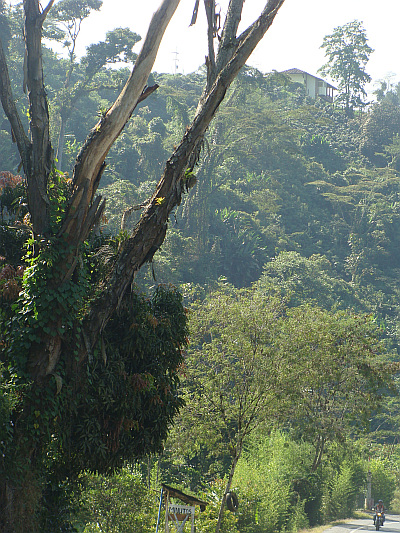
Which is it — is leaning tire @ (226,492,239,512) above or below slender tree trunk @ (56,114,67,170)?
below

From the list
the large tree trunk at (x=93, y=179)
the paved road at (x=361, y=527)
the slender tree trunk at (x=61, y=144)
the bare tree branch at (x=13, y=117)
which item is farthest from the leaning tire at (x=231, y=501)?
the slender tree trunk at (x=61, y=144)

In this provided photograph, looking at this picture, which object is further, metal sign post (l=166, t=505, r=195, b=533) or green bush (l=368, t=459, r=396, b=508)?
green bush (l=368, t=459, r=396, b=508)

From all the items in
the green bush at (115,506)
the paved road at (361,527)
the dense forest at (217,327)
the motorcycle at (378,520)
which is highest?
the dense forest at (217,327)

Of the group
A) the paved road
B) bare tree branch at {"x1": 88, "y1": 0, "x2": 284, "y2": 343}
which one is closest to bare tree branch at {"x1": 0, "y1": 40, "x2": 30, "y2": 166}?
bare tree branch at {"x1": 88, "y1": 0, "x2": 284, "y2": 343}

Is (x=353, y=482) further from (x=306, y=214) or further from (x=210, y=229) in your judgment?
(x=306, y=214)

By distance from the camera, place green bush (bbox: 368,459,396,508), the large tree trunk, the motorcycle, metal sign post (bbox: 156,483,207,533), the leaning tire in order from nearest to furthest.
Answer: the large tree trunk, metal sign post (bbox: 156,483,207,533), the leaning tire, the motorcycle, green bush (bbox: 368,459,396,508)

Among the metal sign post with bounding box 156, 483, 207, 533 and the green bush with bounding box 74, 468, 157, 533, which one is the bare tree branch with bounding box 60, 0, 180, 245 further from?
the green bush with bounding box 74, 468, 157, 533

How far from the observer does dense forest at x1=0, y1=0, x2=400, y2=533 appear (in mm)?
7383

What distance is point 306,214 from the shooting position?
45500 millimetres

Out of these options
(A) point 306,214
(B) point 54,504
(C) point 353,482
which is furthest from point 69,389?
(A) point 306,214

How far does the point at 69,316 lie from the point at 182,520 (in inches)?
207

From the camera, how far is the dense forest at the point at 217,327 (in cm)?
738

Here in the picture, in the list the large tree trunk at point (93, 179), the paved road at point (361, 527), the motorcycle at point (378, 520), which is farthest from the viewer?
the motorcycle at point (378, 520)

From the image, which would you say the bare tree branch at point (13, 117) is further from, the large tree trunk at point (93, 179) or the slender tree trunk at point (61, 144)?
the slender tree trunk at point (61, 144)
